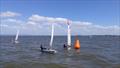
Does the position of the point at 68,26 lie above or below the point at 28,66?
above

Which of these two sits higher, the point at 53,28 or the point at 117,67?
the point at 53,28

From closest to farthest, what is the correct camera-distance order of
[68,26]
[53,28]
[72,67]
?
[72,67]
[53,28]
[68,26]

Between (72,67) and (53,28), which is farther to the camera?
(53,28)

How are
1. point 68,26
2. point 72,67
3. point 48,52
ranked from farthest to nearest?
point 68,26 → point 48,52 → point 72,67

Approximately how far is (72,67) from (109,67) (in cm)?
708

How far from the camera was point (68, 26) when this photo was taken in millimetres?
63094

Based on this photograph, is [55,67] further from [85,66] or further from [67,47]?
[67,47]

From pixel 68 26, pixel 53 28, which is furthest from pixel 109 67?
pixel 68 26

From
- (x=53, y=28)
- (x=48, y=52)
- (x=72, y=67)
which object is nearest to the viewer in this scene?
(x=72, y=67)

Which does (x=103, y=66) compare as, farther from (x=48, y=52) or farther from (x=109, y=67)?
(x=48, y=52)

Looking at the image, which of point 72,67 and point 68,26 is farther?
point 68,26

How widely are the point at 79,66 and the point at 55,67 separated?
4.61 metres

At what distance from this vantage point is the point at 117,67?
34.6 meters

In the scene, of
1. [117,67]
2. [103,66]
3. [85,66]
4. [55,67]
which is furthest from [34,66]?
[117,67]
